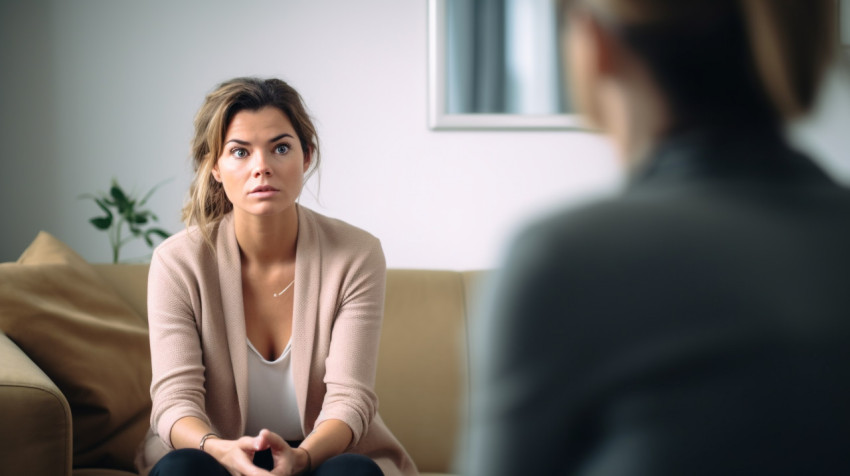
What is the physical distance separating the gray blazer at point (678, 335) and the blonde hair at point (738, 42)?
48 mm

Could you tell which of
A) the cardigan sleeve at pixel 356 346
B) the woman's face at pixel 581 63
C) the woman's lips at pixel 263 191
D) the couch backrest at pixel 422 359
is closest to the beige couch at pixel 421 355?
the couch backrest at pixel 422 359

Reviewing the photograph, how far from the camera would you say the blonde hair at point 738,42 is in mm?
406

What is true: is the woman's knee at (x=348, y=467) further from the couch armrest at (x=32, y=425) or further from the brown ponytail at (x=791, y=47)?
the brown ponytail at (x=791, y=47)

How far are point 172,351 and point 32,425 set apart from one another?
10.7 inches

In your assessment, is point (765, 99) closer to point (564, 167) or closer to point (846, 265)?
point (846, 265)

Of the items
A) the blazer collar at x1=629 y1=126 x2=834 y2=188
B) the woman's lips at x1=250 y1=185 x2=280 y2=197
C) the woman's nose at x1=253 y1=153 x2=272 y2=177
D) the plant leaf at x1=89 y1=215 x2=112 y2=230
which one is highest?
the blazer collar at x1=629 y1=126 x2=834 y2=188

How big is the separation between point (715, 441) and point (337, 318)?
4.34 feet

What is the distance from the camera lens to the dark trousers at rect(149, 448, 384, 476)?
4.35 ft

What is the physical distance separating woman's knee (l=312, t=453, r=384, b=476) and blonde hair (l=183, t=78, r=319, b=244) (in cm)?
55

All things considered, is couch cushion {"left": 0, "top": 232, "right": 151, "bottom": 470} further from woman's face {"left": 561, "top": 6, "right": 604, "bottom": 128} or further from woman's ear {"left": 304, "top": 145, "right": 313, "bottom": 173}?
woman's face {"left": 561, "top": 6, "right": 604, "bottom": 128}

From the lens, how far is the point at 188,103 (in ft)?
8.52

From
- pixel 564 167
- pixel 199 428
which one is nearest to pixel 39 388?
pixel 199 428

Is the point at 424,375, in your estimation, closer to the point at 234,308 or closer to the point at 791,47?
the point at 234,308

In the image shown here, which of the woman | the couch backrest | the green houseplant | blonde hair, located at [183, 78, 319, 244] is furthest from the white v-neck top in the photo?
the green houseplant
